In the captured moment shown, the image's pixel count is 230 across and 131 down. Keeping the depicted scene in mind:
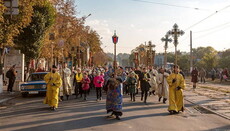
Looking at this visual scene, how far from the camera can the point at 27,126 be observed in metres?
8.56

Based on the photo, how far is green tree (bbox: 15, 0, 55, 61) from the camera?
24.7m

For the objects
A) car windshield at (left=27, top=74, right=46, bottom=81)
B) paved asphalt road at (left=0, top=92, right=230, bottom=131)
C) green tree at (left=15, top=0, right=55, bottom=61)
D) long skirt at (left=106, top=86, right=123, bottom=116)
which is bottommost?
paved asphalt road at (left=0, top=92, right=230, bottom=131)

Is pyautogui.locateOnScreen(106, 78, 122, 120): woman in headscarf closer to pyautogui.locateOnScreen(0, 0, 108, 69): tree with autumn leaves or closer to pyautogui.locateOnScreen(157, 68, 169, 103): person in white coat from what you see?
pyautogui.locateOnScreen(157, 68, 169, 103): person in white coat

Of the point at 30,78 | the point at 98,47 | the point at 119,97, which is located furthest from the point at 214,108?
the point at 98,47

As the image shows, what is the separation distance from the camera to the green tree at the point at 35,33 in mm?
24688

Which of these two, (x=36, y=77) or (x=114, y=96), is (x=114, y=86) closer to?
(x=114, y=96)

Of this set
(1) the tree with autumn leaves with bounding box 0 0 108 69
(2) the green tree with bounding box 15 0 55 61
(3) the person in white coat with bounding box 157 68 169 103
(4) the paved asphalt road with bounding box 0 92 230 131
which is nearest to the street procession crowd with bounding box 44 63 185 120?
(3) the person in white coat with bounding box 157 68 169 103

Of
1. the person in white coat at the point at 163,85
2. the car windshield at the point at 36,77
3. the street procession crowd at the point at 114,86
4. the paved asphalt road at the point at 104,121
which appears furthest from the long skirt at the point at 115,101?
the car windshield at the point at 36,77

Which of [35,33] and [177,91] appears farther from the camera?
[35,33]

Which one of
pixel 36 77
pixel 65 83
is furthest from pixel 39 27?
pixel 65 83

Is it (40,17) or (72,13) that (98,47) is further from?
(40,17)

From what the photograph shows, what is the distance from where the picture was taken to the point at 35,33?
81.3 feet

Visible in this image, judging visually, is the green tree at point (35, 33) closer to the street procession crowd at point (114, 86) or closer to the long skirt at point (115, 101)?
the street procession crowd at point (114, 86)

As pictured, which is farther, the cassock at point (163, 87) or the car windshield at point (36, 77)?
the car windshield at point (36, 77)
